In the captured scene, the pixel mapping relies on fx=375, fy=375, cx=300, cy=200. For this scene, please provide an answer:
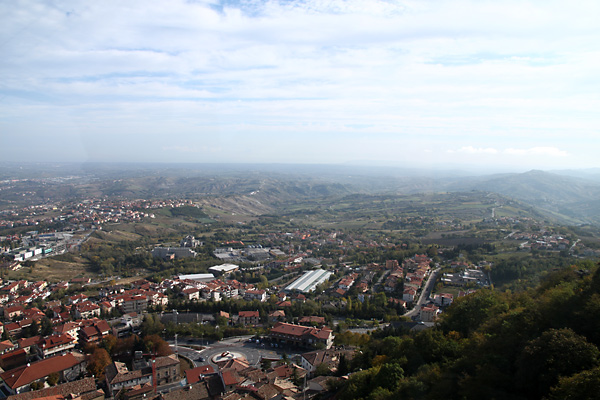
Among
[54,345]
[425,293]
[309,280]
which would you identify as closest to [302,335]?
[425,293]

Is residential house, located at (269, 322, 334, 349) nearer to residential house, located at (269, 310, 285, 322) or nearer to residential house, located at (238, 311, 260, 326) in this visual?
residential house, located at (269, 310, 285, 322)

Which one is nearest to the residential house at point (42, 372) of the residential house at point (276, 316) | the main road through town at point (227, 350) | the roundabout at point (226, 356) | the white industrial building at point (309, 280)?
the main road through town at point (227, 350)

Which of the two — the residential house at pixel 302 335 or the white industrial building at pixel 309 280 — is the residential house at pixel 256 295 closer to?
the white industrial building at pixel 309 280

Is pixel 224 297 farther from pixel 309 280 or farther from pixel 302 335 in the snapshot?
pixel 302 335

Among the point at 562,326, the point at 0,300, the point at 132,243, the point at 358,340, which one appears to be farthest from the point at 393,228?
the point at 562,326

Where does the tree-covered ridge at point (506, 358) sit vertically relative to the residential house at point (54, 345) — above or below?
above

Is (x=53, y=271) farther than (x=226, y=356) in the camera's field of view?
Yes

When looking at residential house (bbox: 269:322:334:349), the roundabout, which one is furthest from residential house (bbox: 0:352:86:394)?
residential house (bbox: 269:322:334:349)

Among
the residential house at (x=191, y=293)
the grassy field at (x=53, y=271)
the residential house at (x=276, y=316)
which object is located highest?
the residential house at (x=276, y=316)
